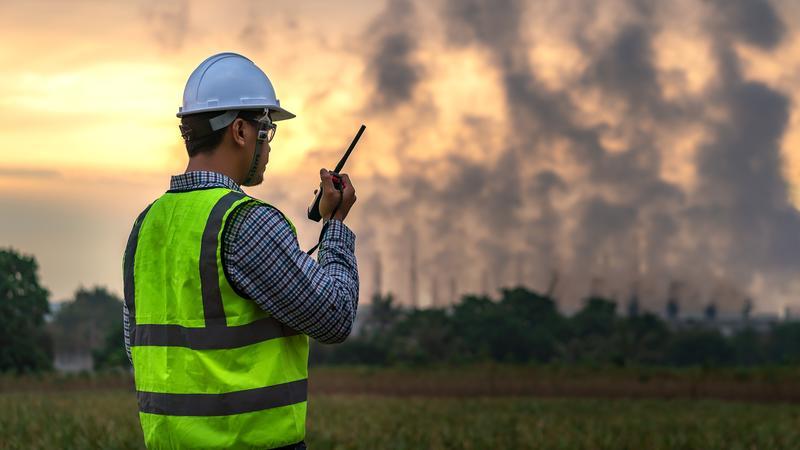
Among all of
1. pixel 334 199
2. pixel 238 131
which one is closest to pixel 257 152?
pixel 238 131

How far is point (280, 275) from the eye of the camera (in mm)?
3646

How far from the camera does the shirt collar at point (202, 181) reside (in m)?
3.92

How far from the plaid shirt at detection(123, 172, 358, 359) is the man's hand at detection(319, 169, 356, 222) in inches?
14.9

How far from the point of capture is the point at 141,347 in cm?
395

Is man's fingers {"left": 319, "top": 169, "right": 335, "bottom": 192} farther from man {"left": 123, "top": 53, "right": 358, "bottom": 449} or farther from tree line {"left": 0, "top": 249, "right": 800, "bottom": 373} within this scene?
tree line {"left": 0, "top": 249, "right": 800, "bottom": 373}

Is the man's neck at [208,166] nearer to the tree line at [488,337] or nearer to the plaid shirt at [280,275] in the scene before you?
the plaid shirt at [280,275]

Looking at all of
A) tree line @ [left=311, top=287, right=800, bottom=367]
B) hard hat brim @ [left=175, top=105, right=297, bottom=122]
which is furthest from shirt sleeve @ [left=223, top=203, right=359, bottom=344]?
tree line @ [left=311, top=287, right=800, bottom=367]

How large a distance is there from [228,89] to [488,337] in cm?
7335

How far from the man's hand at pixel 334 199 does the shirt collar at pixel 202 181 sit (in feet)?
1.24

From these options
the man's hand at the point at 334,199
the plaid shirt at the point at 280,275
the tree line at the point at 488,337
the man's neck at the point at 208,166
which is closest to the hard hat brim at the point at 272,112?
the man's neck at the point at 208,166

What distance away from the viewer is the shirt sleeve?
3.64 m

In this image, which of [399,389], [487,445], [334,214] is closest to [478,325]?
[399,389]

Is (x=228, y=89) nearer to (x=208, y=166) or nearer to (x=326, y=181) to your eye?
(x=208, y=166)

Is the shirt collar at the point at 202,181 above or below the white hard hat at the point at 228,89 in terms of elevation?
below
